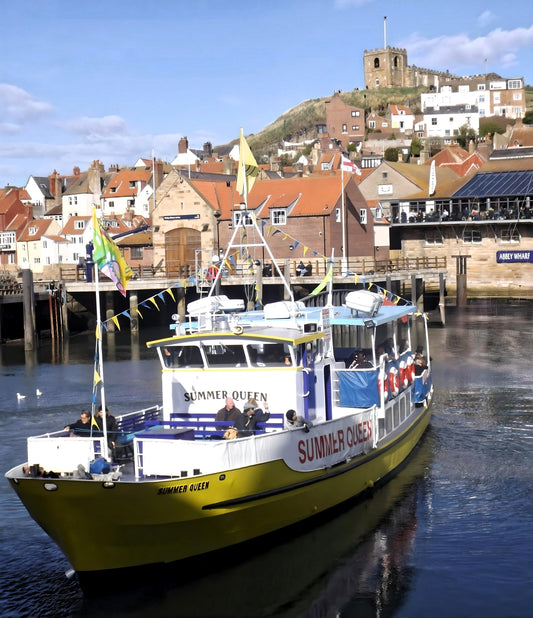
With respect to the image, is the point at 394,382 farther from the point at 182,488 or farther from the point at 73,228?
the point at 73,228

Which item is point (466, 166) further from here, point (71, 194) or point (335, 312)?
point (335, 312)

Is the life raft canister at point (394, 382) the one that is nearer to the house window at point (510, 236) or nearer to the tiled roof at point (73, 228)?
the house window at point (510, 236)

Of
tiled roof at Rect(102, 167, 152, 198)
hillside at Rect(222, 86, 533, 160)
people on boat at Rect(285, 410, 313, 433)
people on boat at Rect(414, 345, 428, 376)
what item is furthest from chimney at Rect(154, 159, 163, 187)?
people on boat at Rect(285, 410, 313, 433)

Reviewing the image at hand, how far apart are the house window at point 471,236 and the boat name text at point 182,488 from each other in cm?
6083

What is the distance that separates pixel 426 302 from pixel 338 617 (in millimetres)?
56113

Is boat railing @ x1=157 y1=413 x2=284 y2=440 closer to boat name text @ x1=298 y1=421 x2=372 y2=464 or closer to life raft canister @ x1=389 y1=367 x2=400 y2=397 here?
boat name text @ x1=298 y1=421 x2=372 y2=464

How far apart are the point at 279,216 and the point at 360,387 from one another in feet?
144

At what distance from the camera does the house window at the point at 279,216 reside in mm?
64481

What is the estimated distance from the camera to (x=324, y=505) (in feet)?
62.1

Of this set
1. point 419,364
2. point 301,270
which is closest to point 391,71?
point 301,270

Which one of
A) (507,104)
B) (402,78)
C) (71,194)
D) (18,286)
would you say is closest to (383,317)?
(18,286)

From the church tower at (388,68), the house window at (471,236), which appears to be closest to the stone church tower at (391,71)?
the church tower at (388,68)

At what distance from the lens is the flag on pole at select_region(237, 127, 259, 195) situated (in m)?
21.9

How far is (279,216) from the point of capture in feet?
212
